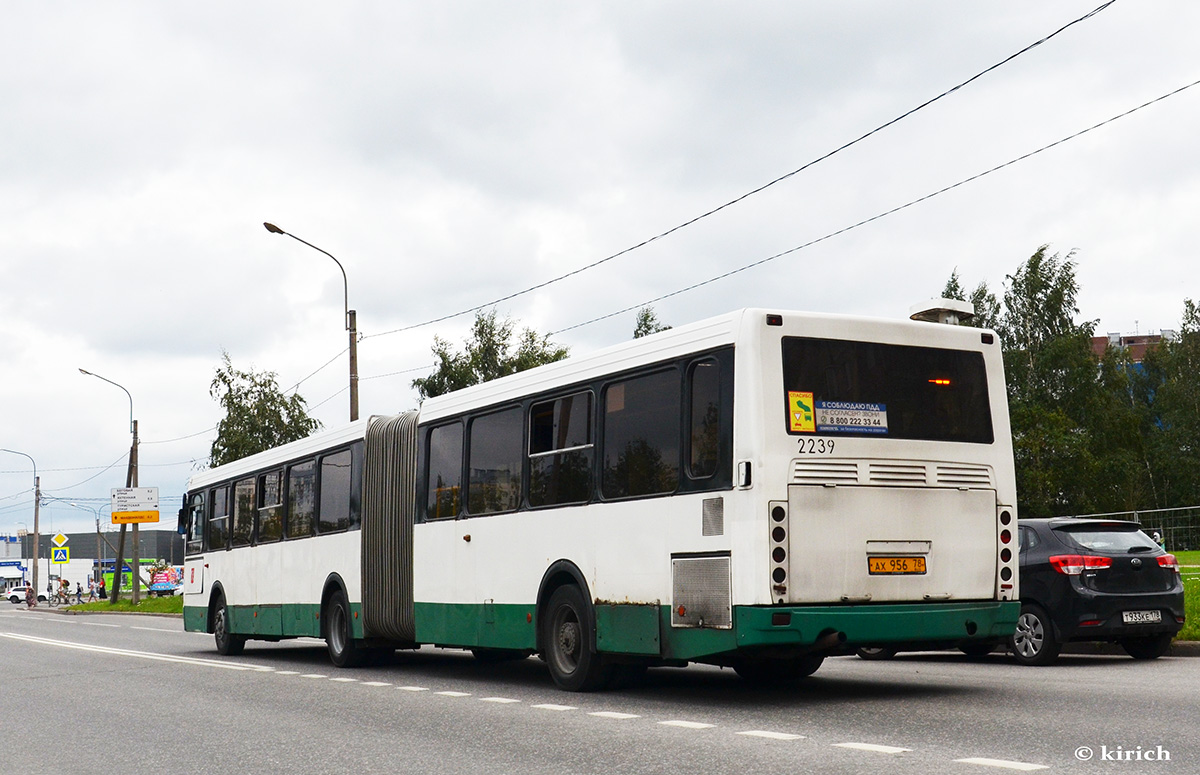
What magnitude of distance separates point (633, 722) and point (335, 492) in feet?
29.4

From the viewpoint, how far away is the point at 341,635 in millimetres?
17547

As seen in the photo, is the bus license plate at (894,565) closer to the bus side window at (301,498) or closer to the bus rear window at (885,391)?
the bus rear window at (885,391)

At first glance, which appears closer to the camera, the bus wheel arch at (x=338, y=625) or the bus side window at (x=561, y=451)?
the bus side window at (x=561, y=451)

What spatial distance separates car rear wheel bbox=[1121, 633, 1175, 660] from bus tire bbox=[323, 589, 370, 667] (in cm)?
890

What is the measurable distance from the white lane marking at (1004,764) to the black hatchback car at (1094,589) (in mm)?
6785

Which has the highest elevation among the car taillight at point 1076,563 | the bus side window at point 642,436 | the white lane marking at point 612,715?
the bus side window at point 642,436

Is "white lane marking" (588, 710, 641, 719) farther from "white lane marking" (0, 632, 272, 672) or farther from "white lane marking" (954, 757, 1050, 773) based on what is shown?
"white lane marking" (0, 632, 272, 672)

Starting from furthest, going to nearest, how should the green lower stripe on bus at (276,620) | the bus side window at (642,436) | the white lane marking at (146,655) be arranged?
the white lane marking at (146,655), the green lower stripe on bus at (276,620), the bus side window at (642,436)

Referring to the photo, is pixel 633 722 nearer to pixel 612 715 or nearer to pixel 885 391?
pixel 612 715

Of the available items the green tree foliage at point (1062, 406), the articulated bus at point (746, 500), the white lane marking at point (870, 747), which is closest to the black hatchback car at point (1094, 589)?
the articulated bus at point (746, 500)

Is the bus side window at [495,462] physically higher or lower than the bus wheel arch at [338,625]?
higher

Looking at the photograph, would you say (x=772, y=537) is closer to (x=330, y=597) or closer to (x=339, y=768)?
(x=339, y=768)

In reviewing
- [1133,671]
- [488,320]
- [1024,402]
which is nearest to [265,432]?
[488,320]

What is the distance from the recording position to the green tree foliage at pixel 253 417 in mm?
55625
